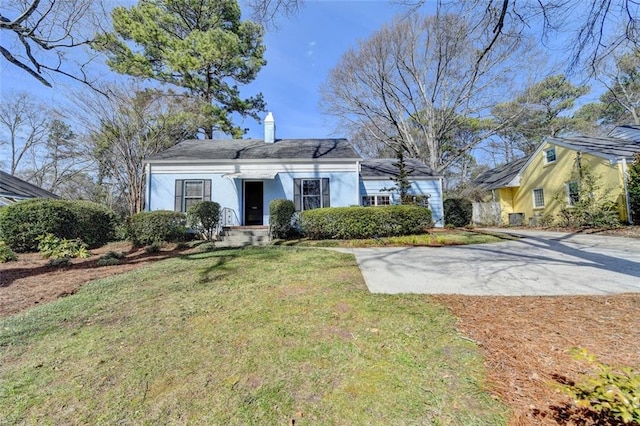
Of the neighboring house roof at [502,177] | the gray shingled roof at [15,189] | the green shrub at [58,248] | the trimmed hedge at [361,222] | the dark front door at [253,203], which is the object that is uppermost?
the neighboring house roof at [502,177]

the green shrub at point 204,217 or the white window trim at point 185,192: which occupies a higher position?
the white window trim at point 185,192

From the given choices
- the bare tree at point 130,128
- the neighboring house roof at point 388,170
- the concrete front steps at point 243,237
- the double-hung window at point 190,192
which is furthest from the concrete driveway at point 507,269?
the bare tree at point 130,128

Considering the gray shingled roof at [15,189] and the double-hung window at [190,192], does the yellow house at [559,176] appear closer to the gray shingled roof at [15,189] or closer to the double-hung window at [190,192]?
the double-hung window at [190,192]

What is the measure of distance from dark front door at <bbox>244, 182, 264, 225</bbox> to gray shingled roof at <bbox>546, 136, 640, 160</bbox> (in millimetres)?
16142

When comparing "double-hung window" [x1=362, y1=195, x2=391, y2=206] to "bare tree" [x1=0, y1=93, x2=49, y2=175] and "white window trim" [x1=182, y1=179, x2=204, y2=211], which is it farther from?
"bare tree" [x1=0, y1=93, x2=49, y2=175]

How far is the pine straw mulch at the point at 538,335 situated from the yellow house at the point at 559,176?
12.7m

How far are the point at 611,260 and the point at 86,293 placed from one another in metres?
10.3

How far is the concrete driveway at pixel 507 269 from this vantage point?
14.1 ft

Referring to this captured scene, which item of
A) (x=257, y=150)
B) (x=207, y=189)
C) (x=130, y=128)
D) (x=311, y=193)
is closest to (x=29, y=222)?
(x=207, y=189)

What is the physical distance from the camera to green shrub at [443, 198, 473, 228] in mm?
17094

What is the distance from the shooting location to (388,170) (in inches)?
636

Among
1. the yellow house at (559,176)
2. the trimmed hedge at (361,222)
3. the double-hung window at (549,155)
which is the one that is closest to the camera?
the trimmed hedge at (361,222)

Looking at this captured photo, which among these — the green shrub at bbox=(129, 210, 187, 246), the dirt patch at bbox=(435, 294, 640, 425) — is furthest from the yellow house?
the green shrub at bbox=(129, 210, 187, 246)

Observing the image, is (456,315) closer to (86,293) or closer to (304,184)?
(86,293)
